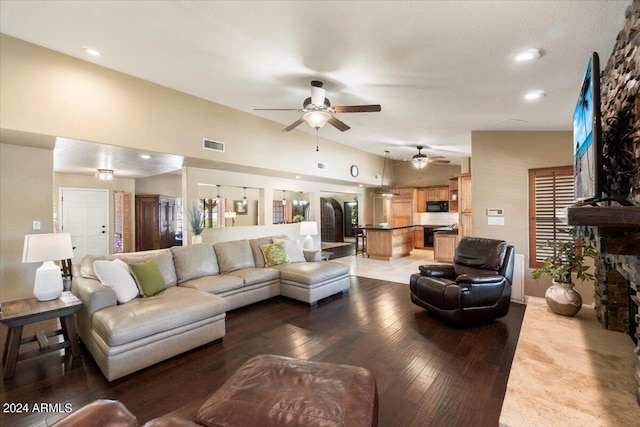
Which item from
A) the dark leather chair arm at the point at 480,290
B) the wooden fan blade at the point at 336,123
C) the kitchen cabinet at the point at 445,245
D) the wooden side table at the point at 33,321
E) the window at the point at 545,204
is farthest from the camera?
the kitchen cabinet at the point at 445,245

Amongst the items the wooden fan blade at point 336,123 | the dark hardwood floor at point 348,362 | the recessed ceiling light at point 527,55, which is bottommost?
the dark hardwood floor at point 348,362

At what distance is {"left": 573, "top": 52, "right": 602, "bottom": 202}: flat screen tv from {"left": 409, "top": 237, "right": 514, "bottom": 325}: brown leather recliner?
63.2 inches

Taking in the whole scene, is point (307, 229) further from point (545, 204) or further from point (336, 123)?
point (545, 204)

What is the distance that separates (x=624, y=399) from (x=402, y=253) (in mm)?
7312

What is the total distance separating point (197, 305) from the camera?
2.84 m

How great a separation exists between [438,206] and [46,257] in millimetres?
10170

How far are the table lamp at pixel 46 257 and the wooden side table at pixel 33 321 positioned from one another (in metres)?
0.10

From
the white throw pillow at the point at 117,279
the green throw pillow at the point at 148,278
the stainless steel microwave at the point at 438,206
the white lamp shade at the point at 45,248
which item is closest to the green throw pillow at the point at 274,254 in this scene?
the green throw pillow at the point at 148,278

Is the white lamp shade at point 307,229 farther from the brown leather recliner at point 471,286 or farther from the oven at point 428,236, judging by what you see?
the oven at point 428,236

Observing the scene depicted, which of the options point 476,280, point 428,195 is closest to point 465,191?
point 428,195

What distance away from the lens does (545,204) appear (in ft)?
14.6

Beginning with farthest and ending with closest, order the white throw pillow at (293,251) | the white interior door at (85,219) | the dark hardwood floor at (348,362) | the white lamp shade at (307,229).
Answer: the white interior door at (85,219) → the white lamp shade at (307,229) → the white throw pillow at (293,251) → the dark hardwood floor at (348,362)

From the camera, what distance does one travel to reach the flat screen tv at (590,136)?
1.53 m

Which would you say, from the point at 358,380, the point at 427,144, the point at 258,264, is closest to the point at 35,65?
the point at 258,264
